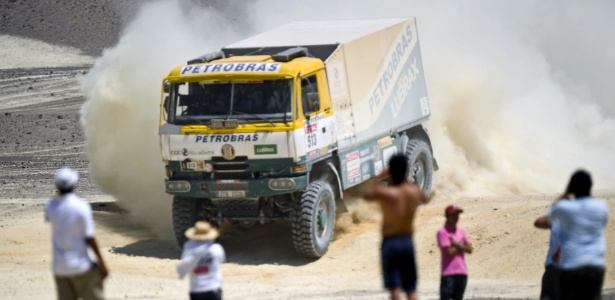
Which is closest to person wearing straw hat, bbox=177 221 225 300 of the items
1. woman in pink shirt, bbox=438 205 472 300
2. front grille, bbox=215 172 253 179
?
woman in pink shirt, bbox=438 205 472 300

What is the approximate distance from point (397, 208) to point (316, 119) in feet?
25.0

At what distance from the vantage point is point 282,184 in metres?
16.7

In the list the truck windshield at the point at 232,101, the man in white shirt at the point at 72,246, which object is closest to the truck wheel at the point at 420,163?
the truck windshield at the point at 232,101

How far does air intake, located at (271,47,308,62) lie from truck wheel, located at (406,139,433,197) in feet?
11.0

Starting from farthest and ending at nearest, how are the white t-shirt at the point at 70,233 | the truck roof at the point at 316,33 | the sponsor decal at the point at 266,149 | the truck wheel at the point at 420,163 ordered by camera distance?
the truck wheel at the point at 420,163
the truck roof at the point at 316,33
the sponsor decal at the point at 266,149
the white t-shirt at the point at 70,233

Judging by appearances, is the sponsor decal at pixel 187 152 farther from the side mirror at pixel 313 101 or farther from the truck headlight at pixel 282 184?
the side mirror at pixel 313 101

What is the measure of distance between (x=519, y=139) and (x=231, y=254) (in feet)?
31.2

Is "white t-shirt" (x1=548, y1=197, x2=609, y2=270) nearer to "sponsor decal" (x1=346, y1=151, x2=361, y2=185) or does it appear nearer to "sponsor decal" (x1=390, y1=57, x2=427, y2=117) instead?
"sponsor decal" (x1=346, y1=151, x2=361, y2=185)

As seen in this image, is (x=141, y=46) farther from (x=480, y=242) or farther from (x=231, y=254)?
(x=480, y=242)

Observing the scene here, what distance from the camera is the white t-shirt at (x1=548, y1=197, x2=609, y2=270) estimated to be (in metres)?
9.52

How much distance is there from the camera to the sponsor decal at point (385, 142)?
63.9 feet

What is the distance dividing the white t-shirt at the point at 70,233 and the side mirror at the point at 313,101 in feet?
24.3

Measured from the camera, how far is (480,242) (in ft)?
57.4

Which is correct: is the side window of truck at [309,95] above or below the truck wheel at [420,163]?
above
